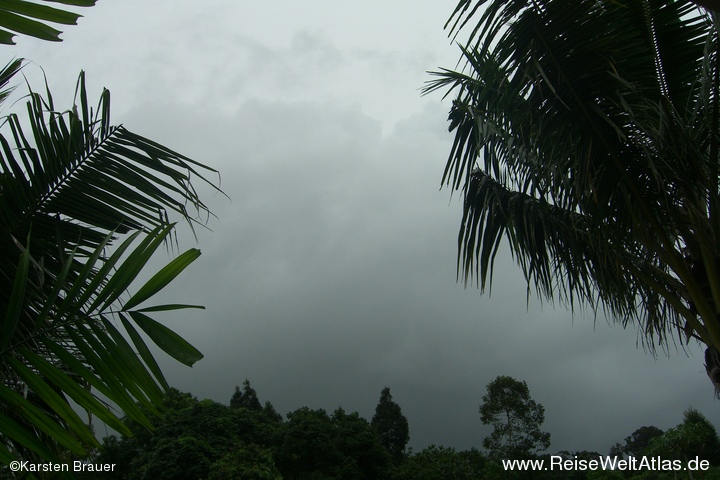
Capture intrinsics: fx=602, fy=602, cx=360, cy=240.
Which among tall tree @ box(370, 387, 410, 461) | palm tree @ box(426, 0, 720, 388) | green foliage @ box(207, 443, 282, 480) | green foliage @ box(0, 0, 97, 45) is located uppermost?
tall tree @ box(370, 387, 410, 461)

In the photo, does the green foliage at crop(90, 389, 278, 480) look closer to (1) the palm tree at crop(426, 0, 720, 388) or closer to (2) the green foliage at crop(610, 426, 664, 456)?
(1) the palm tree at crop(426, 0, 720, 388)

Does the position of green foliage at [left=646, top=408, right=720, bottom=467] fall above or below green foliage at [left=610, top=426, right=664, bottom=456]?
below

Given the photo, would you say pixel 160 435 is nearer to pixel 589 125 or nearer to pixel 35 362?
pixel 589 125

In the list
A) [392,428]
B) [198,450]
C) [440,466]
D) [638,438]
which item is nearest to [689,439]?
[440,466]

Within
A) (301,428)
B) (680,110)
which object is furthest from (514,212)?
(301,428)

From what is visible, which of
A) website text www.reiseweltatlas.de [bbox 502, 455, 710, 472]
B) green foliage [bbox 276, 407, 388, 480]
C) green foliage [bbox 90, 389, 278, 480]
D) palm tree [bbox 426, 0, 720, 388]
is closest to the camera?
palm tree [bbox 426, 0, 720, 388]

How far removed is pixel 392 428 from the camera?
30.1 m

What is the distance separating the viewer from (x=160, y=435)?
644 inches

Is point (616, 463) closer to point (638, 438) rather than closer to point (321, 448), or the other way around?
point (321, 448)

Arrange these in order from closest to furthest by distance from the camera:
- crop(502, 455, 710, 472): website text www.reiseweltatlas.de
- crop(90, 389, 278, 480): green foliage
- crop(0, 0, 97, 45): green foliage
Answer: crop(0, 0, 97, 45): green foliage → crop(502, 455, 710, 472): website text www.reiseweltatlas.de → crop(90, 389, 278, 480): green foliage

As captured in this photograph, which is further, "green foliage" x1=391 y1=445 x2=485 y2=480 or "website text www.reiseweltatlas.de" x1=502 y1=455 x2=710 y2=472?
"green foliage" x1=391 y1=445 x2=485 y2=480

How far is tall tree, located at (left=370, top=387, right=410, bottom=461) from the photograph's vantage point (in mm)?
29703

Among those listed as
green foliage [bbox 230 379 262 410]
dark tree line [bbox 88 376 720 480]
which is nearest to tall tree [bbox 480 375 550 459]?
dark tree line [bbox 88 376 720 480]

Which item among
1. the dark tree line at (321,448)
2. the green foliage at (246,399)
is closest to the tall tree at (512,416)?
the dark tree line at (321,448)
